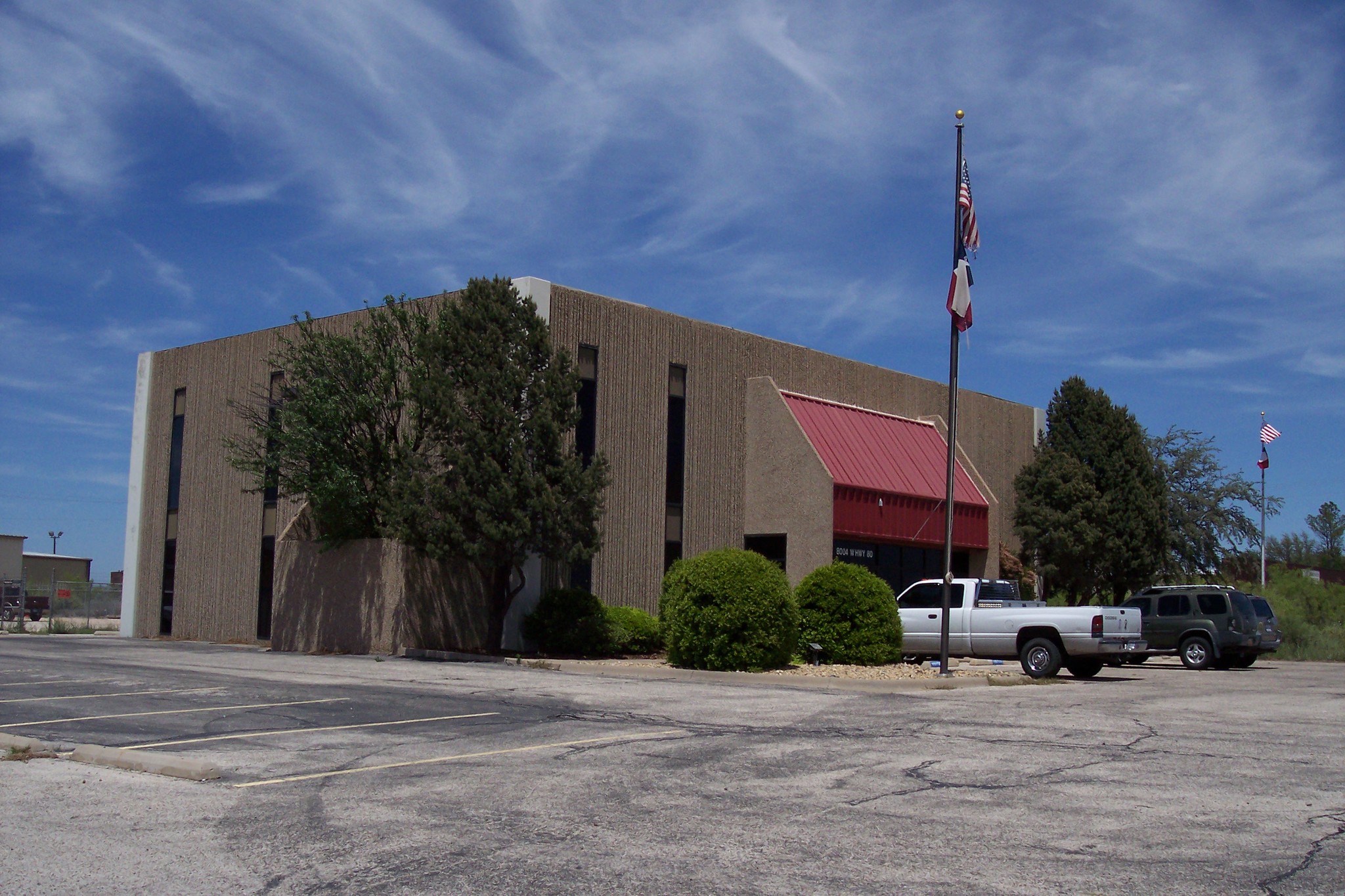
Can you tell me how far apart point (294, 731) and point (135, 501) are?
26.9 m

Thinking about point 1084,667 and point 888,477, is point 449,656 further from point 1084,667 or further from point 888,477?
point 888,477

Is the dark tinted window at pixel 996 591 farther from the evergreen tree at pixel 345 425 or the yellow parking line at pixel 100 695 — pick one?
the yellow parking line at pixel 100 695

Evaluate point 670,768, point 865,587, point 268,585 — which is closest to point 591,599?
point 865,587

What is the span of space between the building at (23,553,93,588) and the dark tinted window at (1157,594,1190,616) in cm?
6462

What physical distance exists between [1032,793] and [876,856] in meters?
2.69

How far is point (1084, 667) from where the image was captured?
22984 mm

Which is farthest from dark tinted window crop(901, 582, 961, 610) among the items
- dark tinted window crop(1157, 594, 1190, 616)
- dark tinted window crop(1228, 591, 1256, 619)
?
dark tinted window crop(1228, 591, 1256, 619)

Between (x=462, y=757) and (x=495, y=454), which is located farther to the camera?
(x=495, y=454)

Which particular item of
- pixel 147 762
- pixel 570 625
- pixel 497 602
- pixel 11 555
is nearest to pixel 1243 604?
pixel 570 625

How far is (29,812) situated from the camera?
792 cm

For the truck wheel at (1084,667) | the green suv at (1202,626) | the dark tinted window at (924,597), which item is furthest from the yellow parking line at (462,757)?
the green suv at (1202,626)

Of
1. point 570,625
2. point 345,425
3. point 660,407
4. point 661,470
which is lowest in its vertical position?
point 570,625

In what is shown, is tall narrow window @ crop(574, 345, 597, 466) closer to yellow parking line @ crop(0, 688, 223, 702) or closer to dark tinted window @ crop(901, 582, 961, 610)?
dark tinted window @ crop(901, 582, 961, 610)

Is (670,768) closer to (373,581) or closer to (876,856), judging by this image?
(876,856)
